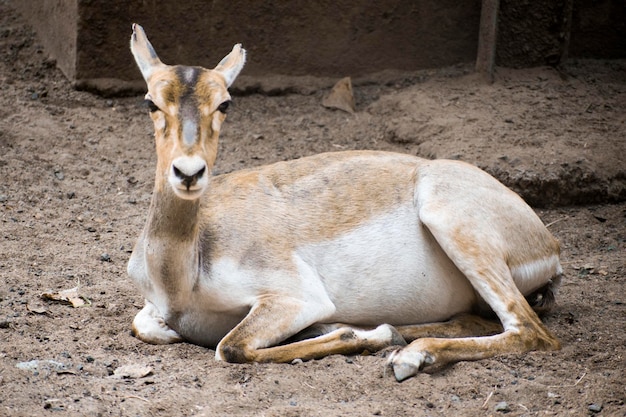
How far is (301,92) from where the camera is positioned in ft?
31.1

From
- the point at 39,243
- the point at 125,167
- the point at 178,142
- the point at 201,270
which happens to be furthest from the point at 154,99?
the point at 125,167

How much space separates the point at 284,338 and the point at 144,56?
70.5 inches

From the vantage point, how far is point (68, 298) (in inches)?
233

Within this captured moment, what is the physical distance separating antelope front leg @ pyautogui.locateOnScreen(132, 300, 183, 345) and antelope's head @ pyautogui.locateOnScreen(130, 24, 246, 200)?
2.72 feet

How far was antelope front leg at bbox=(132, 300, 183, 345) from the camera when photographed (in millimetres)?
5363

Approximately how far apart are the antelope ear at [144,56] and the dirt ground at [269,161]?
1497mm

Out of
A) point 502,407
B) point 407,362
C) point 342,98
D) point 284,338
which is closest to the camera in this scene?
point 502,407

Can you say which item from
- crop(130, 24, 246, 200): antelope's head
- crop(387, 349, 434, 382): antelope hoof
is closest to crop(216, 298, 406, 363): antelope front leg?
crop(387, 349, 434, 382): antelope hoof

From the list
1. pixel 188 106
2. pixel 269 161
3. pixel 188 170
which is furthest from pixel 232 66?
pixel 269 161

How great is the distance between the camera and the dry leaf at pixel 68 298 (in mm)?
5859

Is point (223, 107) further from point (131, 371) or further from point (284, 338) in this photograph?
point (131, 371)

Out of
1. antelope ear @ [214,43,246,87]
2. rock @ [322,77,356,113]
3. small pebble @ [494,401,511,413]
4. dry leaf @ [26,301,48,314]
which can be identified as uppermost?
antelope ear @ [214,43,246,87]

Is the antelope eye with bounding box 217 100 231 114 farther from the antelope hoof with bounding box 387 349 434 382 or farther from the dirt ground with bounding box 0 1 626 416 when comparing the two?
the antelope hoof with bounding box 387 349 434 382

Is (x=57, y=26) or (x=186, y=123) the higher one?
(x=186, y=123)
